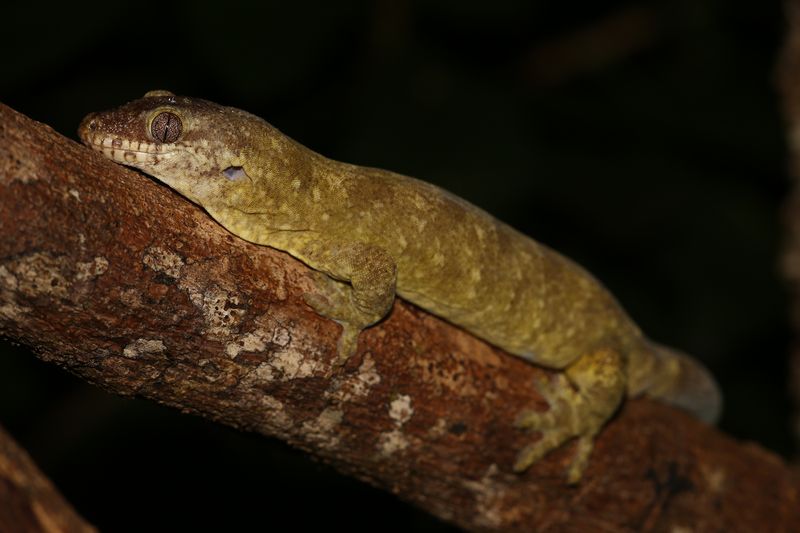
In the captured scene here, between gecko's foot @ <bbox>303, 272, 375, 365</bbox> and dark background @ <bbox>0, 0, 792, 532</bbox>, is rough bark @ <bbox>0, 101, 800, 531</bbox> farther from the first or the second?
dark background @ <bbox>0, 0, 792, 532</bbox>

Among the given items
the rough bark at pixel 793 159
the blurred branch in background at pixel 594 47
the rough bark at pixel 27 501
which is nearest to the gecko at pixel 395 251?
the rough bark at pixel 27 501

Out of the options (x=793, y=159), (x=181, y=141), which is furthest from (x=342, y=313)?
(x=793, y=159)

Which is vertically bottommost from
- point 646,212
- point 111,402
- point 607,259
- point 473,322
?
point 111,402

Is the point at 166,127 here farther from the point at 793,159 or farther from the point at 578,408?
the point at 793,159

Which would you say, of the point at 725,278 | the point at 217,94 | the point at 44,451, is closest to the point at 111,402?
the point at 44,451

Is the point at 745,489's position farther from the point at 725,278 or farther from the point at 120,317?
the point at 120,317

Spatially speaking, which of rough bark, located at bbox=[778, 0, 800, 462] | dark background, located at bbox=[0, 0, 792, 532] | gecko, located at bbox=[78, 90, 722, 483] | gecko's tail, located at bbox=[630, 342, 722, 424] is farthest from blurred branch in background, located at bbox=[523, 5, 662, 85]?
gecko, located at bbox=[78, 90, 722, 483]
